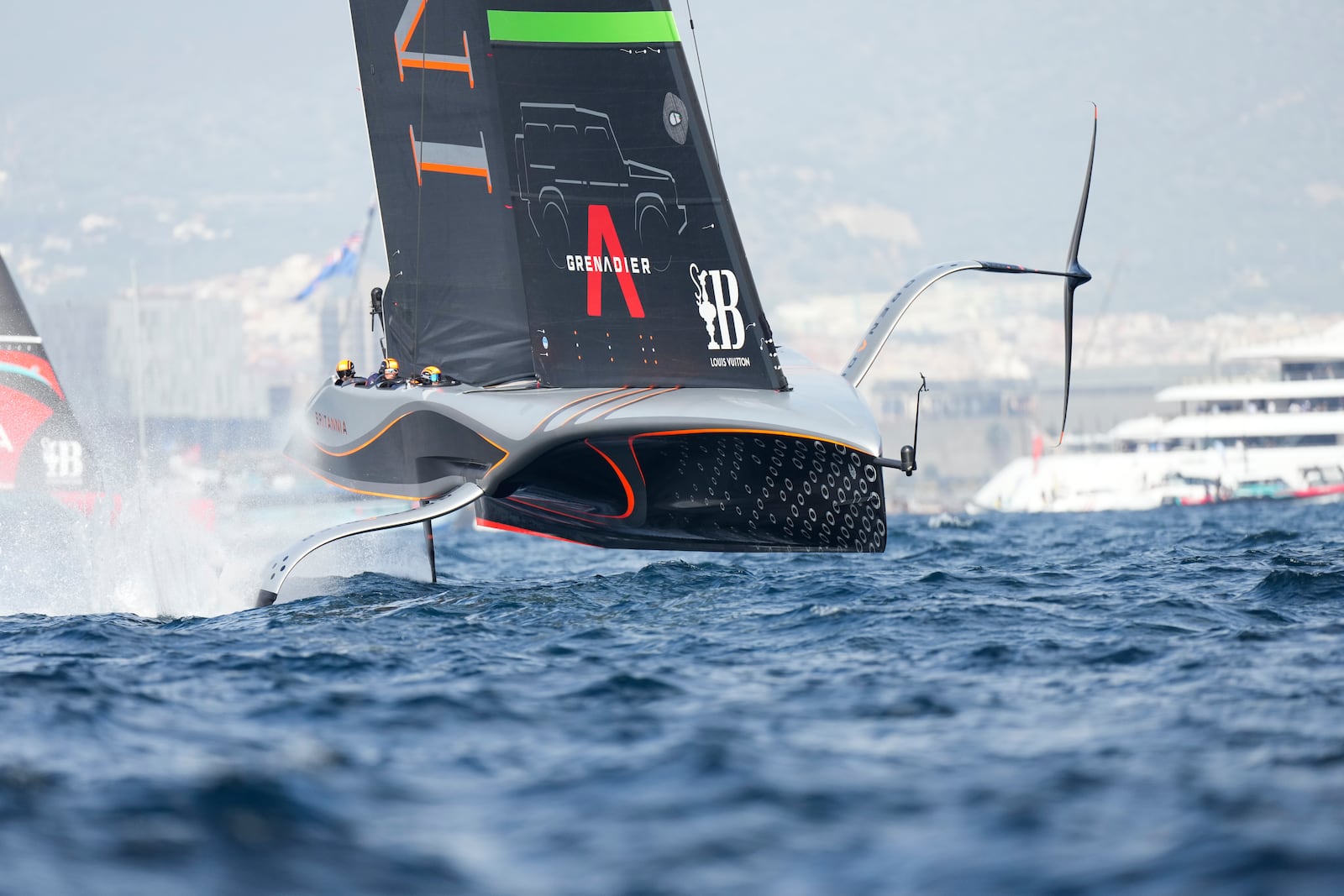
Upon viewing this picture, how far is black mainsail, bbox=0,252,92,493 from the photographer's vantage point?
15.3 m

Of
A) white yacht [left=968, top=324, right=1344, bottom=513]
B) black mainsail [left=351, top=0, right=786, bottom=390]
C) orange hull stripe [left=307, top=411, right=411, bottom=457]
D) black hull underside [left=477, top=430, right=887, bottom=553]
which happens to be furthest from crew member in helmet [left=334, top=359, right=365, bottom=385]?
white yacht [left=968, top=324, right=1344, bottom=513]

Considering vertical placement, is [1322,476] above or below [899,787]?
below

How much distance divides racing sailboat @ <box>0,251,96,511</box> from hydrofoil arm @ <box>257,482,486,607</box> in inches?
263

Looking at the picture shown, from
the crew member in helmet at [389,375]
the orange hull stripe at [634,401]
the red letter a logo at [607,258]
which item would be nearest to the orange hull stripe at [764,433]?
the orange hull stripe at [634,401]

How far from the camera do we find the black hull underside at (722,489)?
963 cm

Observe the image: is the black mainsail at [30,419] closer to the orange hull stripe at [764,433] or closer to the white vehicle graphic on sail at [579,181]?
the white vehicle graphic on sail at [579,181]

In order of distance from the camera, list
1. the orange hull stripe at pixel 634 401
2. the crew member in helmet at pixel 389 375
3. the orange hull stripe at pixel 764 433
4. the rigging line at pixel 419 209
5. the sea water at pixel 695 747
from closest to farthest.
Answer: the sea water at pixel 695 747, the orange hull stripe at pixel 764 433, the orange hull stripe at pixel 634 401, the crew member in helmet at pixel 389 375, the rigging line at pixel 419 209

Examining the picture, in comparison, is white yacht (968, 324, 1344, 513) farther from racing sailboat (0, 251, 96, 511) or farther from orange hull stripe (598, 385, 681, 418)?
orange hull stripe (598, 385, 681, 418)

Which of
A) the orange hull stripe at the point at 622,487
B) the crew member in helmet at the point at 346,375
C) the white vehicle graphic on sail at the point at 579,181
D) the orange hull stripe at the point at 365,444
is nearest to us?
the white vehicle graphic on sail at the point at 579,181

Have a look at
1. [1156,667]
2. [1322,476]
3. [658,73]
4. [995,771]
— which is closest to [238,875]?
[995,771]

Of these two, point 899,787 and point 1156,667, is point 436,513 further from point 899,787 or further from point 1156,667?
point 899,787

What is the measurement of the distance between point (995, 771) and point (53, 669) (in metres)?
4.42

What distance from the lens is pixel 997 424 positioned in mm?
108250

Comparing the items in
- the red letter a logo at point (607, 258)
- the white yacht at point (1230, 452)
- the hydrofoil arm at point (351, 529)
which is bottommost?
the white yacht at point (1230, 452)
